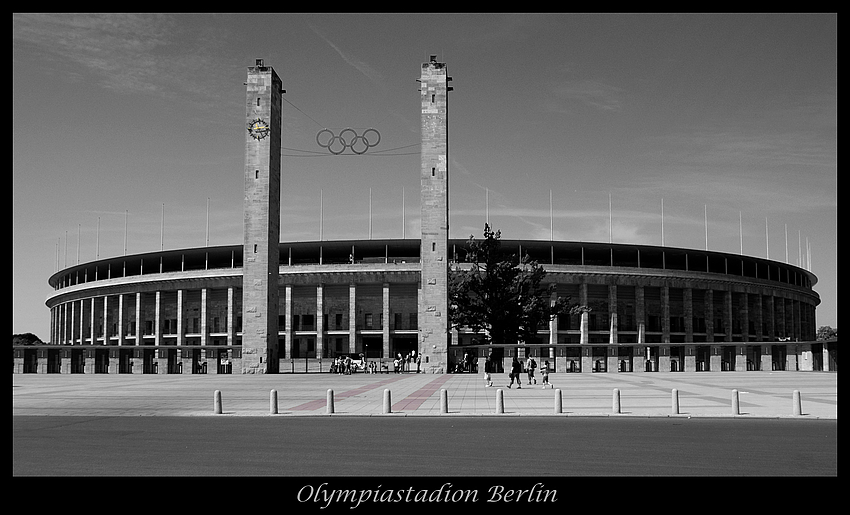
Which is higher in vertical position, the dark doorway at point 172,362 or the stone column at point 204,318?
the stone column at point 204,318

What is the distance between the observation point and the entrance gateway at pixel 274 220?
57.5 metres

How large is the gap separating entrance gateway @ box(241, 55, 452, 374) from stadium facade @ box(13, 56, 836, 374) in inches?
3.5

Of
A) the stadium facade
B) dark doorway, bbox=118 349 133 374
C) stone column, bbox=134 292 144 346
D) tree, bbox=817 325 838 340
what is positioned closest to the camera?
dark doorway, bbox=118 349 133 374

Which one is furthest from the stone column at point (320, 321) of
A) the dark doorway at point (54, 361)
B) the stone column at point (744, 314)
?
the stone column at point (744, 314)

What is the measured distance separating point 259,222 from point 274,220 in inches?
63.1

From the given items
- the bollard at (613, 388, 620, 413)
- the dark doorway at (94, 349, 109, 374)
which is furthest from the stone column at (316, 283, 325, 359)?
the bollard at (613, 388, 620, 413)

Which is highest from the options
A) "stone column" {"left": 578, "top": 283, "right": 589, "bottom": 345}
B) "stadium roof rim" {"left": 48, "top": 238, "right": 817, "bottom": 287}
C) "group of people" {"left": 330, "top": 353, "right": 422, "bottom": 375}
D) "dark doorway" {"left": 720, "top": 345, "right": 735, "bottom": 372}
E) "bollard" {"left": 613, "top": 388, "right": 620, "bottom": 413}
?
"stadium roof rim" {"left": 48, "top": 238, "right": 817, "bottom": 287}

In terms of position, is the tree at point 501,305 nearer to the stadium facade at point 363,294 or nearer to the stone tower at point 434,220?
the stadium facade at point 363,294

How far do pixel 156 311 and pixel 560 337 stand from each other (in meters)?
47.1

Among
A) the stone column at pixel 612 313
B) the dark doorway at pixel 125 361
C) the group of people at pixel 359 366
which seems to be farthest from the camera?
the stone column at pixel 612 313

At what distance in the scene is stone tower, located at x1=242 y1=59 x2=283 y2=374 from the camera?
2328 inches

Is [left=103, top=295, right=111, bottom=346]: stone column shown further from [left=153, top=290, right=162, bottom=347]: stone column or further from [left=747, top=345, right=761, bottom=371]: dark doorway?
[left=747, top=345, right=761, bottom=371]: dark doorway

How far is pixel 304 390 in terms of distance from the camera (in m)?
33.5
